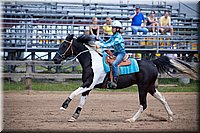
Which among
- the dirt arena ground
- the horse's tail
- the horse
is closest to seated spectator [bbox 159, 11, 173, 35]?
the dirt arena ground

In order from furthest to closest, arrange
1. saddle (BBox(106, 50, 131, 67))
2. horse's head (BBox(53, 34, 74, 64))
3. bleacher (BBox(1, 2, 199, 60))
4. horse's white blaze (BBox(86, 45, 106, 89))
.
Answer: bleacher (BBox(1, 2, 199, 60))
horse's head (BBox(53, 34, 74, 64))
saddle (BBox(106, 50, 131, 67))
horse's white blaze (BBox(86, 45, 106, 89))

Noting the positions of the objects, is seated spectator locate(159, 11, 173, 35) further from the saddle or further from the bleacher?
the saddle

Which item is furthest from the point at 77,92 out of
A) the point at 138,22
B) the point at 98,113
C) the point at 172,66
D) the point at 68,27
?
the point at 68,27

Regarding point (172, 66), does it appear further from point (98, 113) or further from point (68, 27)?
point (68, 27)

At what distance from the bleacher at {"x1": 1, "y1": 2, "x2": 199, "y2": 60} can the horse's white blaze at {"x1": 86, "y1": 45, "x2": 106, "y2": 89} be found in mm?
7826

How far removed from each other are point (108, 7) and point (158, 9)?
2.29m

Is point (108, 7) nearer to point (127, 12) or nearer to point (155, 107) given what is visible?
Answer: point (127, 12)

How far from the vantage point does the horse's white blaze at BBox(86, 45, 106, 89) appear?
10.7 m

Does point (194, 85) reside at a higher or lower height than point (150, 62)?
lower

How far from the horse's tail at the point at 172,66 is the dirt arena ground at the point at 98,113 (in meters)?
1.06

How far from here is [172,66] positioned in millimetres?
11812

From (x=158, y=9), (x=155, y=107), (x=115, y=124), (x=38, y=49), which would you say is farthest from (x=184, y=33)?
(x=115, y=124)

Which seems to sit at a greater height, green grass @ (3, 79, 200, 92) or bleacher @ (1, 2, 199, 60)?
bleacher @ (1, 2, 199, 60)

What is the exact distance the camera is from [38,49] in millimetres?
19359
